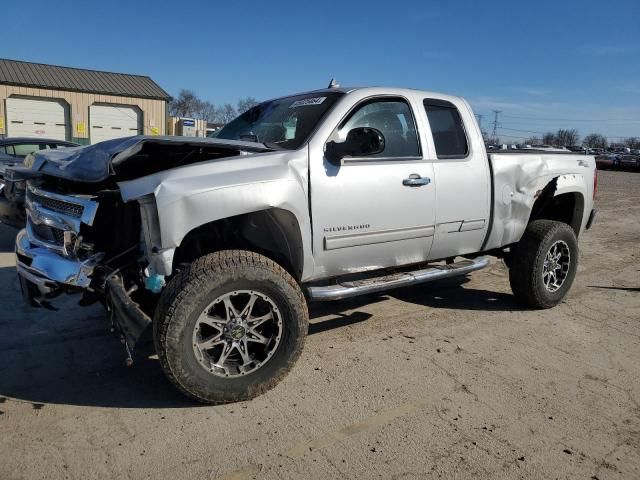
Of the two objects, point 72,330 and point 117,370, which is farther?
point 72,330

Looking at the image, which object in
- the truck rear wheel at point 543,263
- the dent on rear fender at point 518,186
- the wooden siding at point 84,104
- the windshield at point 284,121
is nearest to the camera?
the windshield at point 284,121

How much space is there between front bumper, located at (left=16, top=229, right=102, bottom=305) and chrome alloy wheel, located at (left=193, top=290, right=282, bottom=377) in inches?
30.2

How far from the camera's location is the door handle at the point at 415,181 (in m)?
4.06

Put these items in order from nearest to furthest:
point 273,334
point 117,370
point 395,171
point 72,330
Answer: point 273,334 → point 117,370 → point 395,171 → point 72,330

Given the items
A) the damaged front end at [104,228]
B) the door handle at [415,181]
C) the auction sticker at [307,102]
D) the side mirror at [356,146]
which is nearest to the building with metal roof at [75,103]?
the auction sticker at [307,102]

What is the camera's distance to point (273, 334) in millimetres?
3398

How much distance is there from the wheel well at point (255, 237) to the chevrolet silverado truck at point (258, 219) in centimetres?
1

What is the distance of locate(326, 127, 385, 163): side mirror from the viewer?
3.67m

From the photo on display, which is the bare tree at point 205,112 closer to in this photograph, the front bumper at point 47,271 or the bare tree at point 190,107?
the bare tree at point 190,107

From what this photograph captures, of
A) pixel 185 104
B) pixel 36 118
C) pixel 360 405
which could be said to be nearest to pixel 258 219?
pixel 360 405

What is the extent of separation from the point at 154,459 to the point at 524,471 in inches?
73.8

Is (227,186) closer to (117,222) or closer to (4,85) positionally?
(117,222)

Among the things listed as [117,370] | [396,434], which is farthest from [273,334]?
[117,370]

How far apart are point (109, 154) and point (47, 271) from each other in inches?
32.5
